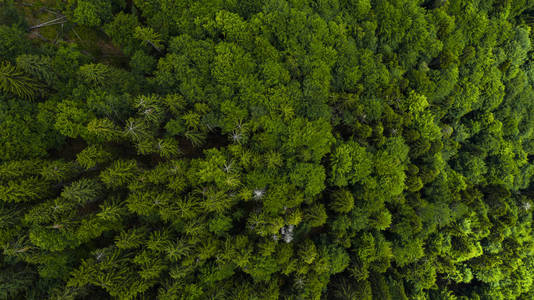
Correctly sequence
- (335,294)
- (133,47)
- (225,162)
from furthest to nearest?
(133,47)
(335,294)
(225,162)

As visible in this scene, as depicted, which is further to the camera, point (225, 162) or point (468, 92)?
point (468, 92)

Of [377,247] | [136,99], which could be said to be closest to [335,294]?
[377,247]

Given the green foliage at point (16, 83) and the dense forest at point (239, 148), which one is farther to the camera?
the green foliage at point (16, 83)

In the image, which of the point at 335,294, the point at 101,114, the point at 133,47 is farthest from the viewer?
the point at 133,47

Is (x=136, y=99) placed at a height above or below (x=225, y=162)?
above

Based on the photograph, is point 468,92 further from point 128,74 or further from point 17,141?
point 17,141

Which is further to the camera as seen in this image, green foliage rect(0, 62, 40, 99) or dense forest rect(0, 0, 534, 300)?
green foliage rect(0, 62, 40, 99)

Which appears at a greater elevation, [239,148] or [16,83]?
[16,83]

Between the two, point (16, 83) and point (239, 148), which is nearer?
point (16, 83)
